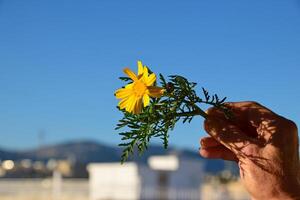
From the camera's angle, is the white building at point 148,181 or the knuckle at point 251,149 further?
the white building at point 148,181

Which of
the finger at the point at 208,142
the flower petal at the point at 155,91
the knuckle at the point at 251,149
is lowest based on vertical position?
the knuckle at the point at 251,149

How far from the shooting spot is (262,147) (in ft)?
1.88

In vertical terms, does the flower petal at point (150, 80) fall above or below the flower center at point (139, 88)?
above

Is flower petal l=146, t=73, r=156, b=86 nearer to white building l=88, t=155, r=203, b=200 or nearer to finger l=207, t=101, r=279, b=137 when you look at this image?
finger l=207, t=101, r=279, b=137

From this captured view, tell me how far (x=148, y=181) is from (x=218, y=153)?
31.8 ft

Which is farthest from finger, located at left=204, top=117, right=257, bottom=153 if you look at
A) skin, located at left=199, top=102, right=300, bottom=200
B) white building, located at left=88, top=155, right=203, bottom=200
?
white building, located at left=88, top=155, right=203, bottom=200

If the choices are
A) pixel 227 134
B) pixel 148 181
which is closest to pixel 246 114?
pixel 227 134

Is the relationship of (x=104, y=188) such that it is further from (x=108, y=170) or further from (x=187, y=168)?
(x=187, y=168)

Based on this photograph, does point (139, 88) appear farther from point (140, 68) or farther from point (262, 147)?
point (262, 147)

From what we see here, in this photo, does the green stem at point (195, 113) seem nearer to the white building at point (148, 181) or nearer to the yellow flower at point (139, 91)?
the yellow flower at point (139, 91)

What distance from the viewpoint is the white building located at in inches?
388

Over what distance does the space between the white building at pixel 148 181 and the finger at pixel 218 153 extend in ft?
27.9

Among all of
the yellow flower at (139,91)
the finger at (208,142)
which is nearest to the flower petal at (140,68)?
the yellow flower at (139,91)

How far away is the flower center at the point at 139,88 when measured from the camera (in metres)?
0.58
